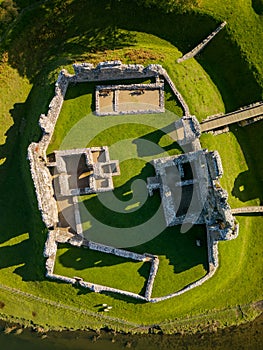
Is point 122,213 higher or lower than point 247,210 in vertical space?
higher

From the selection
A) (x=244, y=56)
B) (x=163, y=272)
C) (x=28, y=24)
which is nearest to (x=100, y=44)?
(x=28, y=24)

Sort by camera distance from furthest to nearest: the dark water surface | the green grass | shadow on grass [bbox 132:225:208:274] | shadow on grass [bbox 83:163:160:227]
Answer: the dark water surface
the green grass
shadow on grass [bbox 132:225:208:274]
shadow on grass [bbox 83:163:160:227]

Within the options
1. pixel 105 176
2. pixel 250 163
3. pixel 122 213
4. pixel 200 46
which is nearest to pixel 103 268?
pixel 122 213

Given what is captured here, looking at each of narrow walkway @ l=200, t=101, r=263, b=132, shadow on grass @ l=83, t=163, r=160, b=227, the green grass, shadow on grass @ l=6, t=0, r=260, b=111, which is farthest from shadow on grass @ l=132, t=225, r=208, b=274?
shadow on grass @ l=6, t=0, r=260, b=111

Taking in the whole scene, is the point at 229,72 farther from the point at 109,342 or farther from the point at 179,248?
the point at 109,342

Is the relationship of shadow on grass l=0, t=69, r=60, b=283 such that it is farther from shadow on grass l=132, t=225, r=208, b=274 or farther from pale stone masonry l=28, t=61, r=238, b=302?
shadow on grass l=132, t=225, r=208, b=274

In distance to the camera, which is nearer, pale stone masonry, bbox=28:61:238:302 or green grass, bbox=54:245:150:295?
pale stone masonry, bbox=28:61:238:302

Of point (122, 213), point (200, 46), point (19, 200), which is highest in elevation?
point (200, 46)
